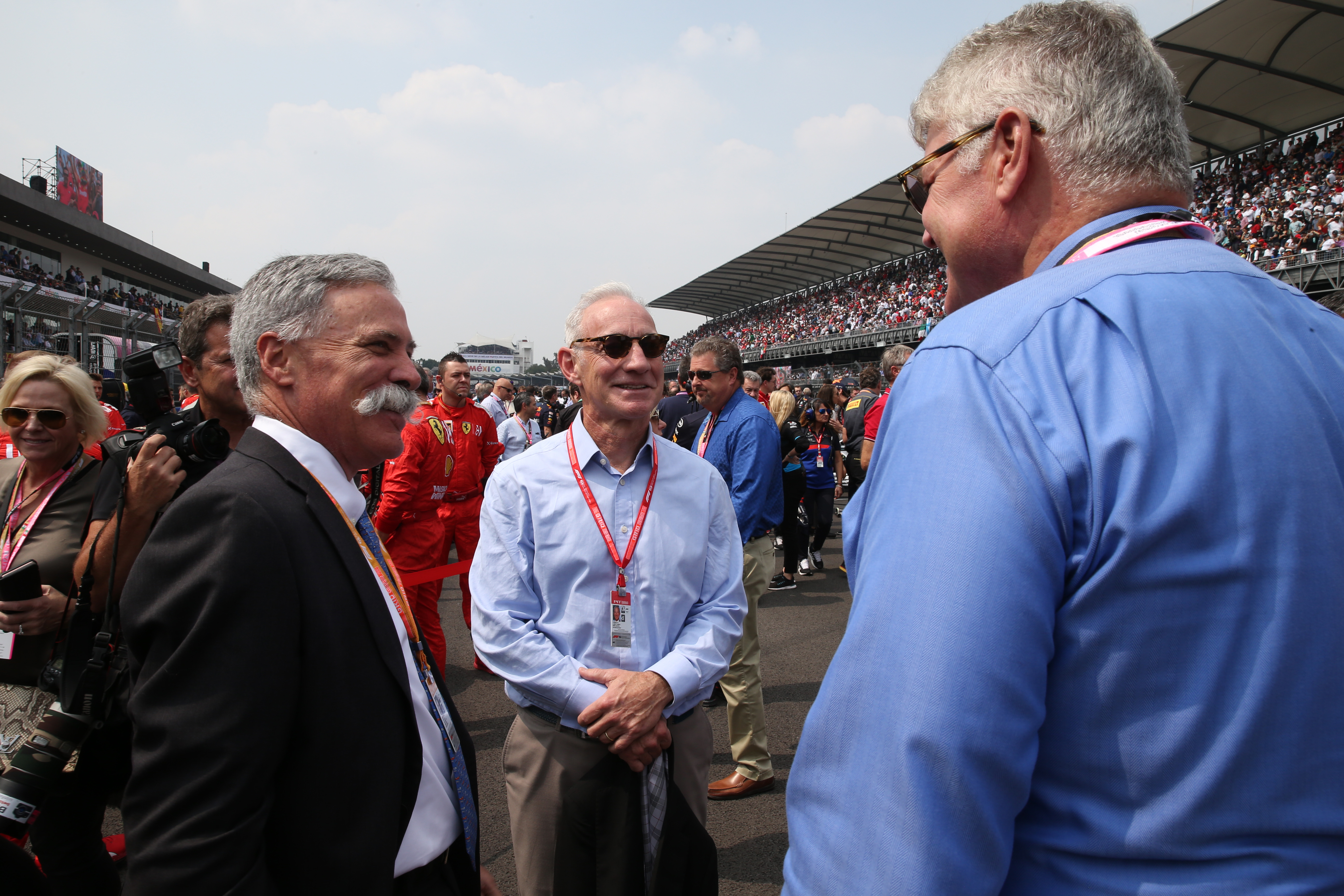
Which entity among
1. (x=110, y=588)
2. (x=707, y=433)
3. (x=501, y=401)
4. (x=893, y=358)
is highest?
(x=501, y=401)

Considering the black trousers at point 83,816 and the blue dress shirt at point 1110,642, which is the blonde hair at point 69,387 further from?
the blue dress shirt at point 1110,642

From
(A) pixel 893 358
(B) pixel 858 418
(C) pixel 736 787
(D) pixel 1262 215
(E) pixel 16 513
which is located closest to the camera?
(E) pixel 16 513

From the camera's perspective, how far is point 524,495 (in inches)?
87.0

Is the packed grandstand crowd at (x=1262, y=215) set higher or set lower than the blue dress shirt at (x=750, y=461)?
higher

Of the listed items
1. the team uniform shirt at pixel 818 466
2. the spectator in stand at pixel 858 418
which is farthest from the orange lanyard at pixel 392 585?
the spectator in stand at pixel 858 418

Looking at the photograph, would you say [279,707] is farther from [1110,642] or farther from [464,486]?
[464,486]

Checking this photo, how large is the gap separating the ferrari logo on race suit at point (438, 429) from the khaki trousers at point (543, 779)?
3276mm

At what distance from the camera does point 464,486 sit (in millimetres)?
5422

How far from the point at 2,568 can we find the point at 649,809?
8.07 feet

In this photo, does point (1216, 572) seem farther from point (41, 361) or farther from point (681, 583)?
point (41, 361)

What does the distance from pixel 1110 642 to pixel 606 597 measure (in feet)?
5.32

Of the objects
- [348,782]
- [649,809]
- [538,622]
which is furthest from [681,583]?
[348,782]

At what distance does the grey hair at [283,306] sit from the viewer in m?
1.56

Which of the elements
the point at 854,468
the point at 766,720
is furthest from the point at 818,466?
the point at 766,720
